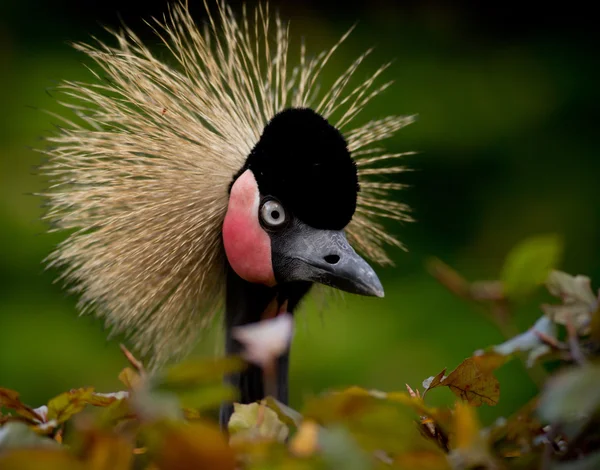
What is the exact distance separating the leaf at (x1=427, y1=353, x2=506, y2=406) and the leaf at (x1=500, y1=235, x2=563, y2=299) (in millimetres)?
73

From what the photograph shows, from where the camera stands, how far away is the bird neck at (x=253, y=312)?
49.5 inches

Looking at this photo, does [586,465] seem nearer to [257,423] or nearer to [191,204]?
[257,423]

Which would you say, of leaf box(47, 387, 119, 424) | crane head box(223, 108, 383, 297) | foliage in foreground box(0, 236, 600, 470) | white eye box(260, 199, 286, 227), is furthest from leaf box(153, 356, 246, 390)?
white eye box(260, 199, 286, 227)

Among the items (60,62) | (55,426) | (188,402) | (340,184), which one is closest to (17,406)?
(55,426)

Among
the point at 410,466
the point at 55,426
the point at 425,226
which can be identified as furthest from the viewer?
the point at 425,226

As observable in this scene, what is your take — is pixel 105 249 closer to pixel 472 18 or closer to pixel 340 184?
pixel 340 184

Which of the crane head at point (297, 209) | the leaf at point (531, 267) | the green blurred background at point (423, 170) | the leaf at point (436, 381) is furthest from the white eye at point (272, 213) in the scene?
the green blurred background at point (423, 170)

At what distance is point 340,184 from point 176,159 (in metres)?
0.28

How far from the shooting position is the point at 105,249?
4.08 feet

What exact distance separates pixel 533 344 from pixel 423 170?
9.22 ft

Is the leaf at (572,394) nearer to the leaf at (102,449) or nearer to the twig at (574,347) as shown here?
the twig at (574,347)

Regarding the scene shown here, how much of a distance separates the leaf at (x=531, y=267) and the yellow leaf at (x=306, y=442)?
0.14 m

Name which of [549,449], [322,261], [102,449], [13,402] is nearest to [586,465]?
[549,449]

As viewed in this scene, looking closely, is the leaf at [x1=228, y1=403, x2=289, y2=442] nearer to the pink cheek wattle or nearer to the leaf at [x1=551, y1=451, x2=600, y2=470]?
the leaf at [x1=551, y1=451, x2=600, y2=470]
